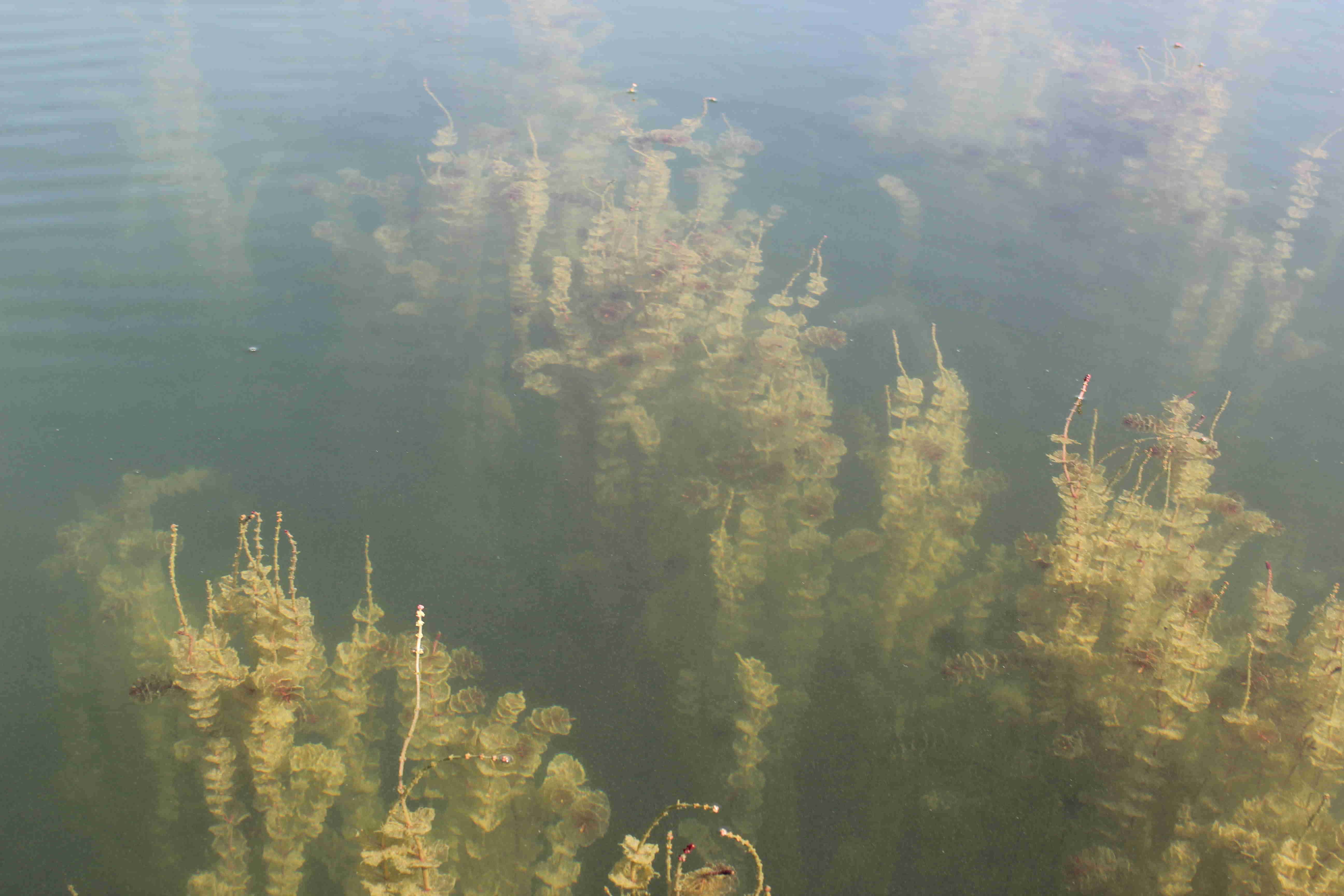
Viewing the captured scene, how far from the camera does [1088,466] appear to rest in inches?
134

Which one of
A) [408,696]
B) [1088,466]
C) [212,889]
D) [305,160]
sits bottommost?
[212,889]

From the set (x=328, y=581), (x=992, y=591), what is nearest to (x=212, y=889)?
(x=328, y=581)

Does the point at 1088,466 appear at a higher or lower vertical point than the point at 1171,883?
higher

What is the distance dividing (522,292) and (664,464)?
1468mm

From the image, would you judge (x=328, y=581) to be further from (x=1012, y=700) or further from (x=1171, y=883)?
(x=1171, y=883)

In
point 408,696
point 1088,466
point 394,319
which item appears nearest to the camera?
point 408,696

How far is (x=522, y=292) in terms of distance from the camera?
4.50 m

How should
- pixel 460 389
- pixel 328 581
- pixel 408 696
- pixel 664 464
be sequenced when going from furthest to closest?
pixel 460 389 < pixel 664 464 < pixel 328 581 < pixel 408 696

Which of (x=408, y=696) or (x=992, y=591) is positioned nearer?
(x=408, y=696)

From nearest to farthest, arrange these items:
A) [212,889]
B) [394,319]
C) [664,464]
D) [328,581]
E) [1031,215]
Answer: [212,889]
[328,581]
[664,464]
[394,319]
[1031,215]

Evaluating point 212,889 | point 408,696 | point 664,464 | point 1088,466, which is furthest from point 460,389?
point 1088,466

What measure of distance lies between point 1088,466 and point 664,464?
1725 mm

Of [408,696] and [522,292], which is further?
[522,292]

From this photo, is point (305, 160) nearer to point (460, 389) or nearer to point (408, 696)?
point (460, 389)
